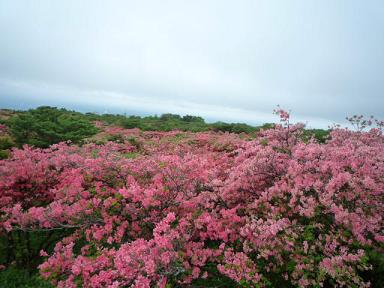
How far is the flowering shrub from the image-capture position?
449 cm

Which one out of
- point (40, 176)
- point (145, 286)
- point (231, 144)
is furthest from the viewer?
point (231, 144)

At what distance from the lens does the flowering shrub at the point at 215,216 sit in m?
4.49

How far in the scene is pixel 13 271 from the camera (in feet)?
22.6

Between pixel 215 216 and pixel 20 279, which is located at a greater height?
pixel 215 216

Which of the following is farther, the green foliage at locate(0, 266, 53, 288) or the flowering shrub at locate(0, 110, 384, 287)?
the green foliage at locate(0, 266, 53, 288)

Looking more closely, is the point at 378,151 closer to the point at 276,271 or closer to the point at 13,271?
the point at 276,271

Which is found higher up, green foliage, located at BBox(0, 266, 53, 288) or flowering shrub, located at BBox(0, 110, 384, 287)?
flowering shrub, located at BBox(0, 110, 384, 287)

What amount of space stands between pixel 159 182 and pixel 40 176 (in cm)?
351

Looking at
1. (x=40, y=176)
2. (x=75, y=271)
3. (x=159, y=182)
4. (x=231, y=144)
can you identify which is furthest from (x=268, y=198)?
(x=231, y=144)

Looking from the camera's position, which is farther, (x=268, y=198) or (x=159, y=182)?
(x=159, y=182)

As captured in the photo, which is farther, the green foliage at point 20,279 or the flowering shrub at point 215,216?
the green foliage at point 20,279

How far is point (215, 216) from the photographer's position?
5949 millimetres

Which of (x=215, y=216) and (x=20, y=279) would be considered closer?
(x=215, y=216)

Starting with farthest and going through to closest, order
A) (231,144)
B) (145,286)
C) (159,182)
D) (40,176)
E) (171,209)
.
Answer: (231,144), (40,176), (159,182), (171,209), (145,286)
